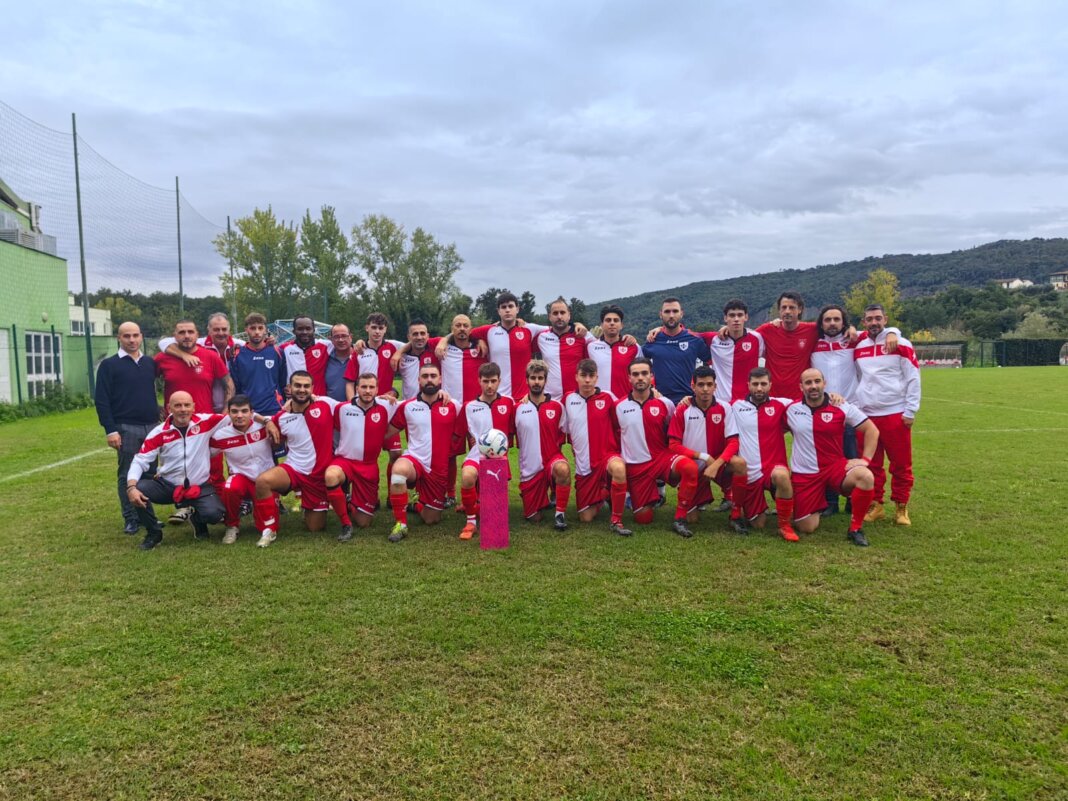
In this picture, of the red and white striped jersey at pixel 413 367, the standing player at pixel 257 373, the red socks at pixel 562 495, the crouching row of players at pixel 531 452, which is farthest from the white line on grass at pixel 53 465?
the red socks at pixel 562 495

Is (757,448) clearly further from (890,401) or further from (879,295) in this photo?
(879,295)

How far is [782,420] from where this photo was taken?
16.6 ft

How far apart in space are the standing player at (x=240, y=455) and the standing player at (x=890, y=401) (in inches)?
190

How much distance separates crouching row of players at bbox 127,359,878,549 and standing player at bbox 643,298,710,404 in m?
0.31

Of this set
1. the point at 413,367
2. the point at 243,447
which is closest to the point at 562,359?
the point at 413,367

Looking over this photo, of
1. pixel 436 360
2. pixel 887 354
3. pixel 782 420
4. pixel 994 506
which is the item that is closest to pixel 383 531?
pixel 436 360

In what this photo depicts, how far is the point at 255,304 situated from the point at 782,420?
28.7 metres

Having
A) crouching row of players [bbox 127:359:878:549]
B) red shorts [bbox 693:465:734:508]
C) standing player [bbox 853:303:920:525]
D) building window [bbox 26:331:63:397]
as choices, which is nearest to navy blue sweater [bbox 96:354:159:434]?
crouching row of players [bbox 127:359:878:549]

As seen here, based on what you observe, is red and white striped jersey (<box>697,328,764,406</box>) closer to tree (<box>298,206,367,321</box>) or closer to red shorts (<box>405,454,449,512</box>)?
red shorts (<box>405,454,449,512</box>)

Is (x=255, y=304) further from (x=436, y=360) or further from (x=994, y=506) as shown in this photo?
(x=994, y=506)

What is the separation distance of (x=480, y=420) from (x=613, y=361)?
1.36 m

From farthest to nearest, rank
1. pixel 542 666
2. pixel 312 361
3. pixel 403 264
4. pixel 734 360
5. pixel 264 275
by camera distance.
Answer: pixel 403 264
pixel 264 275
pixel 312 361
pixel 734 360
pixel 542 666

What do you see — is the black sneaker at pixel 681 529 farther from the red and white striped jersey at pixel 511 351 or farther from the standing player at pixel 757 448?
the red and white striped jersey at pixel 511 351

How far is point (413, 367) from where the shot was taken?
19.4 ft
